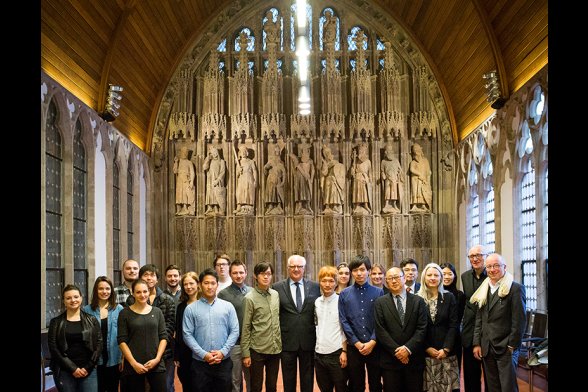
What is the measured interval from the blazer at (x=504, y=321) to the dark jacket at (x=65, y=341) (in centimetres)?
372

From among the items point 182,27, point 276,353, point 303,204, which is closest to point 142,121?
point 182,27

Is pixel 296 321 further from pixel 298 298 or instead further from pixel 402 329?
pixel 402 329

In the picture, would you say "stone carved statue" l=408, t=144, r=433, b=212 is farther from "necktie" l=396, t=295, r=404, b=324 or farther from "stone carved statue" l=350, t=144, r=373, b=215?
"necktie" l=396, t=295, r=404, b=324

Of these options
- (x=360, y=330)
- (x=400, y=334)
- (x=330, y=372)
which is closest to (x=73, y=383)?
(x=330, y=372)

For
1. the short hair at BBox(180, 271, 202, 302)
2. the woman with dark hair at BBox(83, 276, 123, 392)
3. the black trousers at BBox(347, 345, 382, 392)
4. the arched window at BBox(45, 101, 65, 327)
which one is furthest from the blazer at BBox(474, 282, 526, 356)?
the arched window at BBox(45, 101, 65, 327)

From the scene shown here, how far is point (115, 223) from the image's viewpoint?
1478 cm

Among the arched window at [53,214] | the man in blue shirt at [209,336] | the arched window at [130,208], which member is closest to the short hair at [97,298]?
the man in blue shirt at [209,336]

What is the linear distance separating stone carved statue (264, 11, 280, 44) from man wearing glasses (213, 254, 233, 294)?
1019 cm

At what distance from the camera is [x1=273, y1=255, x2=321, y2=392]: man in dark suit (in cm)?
745

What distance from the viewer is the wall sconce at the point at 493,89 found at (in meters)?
13.0

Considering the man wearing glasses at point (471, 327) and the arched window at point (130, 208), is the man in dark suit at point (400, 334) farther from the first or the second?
the arched window at point (130, 208)
